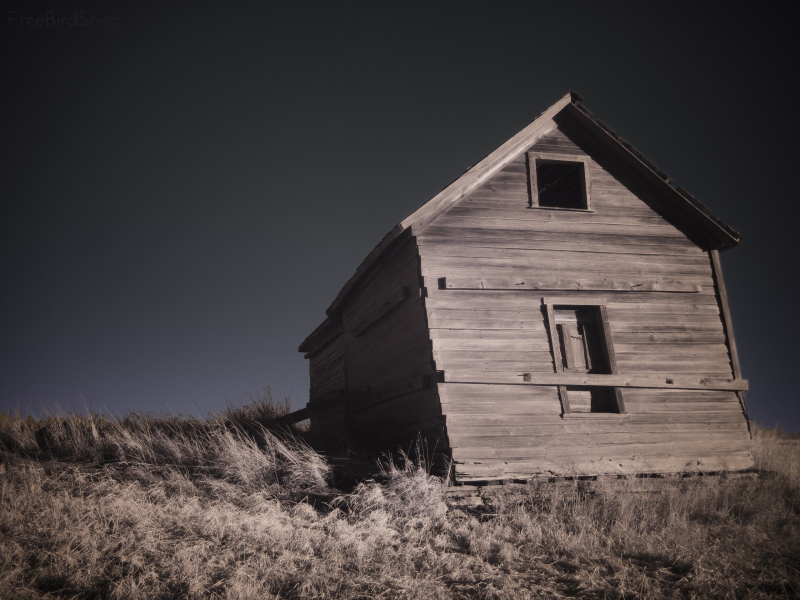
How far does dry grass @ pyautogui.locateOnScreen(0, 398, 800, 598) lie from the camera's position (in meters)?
5.01

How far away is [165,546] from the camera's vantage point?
5812 millimetres

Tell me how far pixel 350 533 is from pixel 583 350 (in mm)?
5101

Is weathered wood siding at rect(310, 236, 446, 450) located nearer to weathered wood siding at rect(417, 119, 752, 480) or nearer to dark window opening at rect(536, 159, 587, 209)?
weathered wood siding at rect(417, 119, 752, 480)

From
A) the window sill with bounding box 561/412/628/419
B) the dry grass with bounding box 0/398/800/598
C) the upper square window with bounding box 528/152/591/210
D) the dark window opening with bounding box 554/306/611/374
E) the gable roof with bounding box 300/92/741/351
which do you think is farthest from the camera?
the upper square window with bounding box 528/152/591/210

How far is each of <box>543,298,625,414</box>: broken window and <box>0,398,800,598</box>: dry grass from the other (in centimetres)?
129

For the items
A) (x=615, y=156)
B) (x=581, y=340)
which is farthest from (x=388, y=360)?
(x=615, y=156)

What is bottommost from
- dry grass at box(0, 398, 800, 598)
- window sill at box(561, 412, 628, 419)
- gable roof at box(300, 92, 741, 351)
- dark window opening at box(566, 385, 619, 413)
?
dry grass at box(0, 398, 800, 598)

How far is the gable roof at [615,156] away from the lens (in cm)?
953

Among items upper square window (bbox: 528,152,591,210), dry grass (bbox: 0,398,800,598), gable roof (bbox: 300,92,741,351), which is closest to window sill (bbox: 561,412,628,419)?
dry grass (bbox: 0,398,800,598)

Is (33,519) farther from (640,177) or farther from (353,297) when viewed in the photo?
(640,177)

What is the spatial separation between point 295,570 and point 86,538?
2.50 meters

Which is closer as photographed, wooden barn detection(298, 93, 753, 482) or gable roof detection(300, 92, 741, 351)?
wooden barn detection(298, 93, 753, 482)

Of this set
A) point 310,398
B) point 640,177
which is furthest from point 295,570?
point 310,398

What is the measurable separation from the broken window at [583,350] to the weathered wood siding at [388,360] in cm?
222
